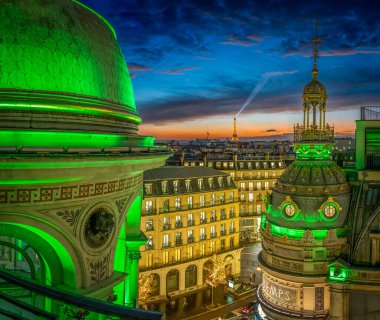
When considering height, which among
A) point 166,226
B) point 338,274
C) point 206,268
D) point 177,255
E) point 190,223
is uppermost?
point 338,274

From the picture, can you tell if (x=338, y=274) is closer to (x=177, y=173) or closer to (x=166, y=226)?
(x=166, y=226)

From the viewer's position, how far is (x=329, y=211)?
3025cm

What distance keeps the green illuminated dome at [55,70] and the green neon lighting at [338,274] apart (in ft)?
70.6

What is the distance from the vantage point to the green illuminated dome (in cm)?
1187

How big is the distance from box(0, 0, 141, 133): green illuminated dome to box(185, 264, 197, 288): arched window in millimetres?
47090

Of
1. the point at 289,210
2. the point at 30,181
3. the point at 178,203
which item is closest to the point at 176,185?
the point at 178,203

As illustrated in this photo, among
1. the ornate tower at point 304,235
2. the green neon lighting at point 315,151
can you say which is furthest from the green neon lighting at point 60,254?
the green neon lighting at point 315,151

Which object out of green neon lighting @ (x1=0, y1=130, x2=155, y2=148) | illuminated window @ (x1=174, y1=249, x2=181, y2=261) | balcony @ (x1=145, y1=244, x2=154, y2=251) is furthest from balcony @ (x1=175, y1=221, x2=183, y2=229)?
green neon lighting @ (x1=0, y1=130, x2=155, y2=148)

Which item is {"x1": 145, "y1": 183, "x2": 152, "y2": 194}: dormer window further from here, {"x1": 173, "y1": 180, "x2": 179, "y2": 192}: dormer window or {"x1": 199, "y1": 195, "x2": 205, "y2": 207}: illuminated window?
{"x1": 199, "y1": 195, "x2": 205, "y2": 207}: illuminated window

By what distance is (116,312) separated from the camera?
734 centimetres

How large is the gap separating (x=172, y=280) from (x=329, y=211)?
108 feet

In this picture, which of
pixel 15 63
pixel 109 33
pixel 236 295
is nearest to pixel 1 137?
pixel 15 63

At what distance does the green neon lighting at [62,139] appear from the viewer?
35.1 feet

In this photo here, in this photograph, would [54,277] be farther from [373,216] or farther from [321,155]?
[321,155]
